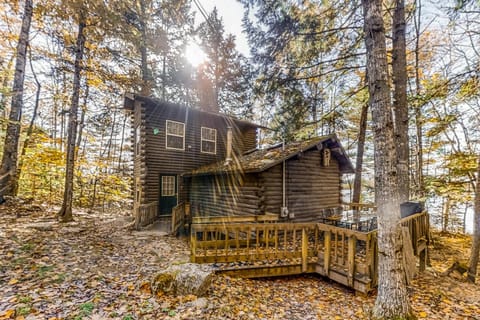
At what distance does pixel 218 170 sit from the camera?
9.12 metres

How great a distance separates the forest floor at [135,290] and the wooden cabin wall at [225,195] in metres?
2.85

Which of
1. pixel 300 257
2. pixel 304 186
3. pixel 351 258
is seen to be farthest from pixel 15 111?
pixel 351 258

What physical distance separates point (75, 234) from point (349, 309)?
8069 mm

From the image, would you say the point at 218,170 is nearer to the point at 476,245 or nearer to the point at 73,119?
the point at 73,119

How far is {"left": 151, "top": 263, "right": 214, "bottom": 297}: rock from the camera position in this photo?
151 inches

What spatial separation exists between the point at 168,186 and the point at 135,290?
26.3 feet

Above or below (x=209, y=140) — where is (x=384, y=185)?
below

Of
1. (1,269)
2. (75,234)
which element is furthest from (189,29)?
(1,269)

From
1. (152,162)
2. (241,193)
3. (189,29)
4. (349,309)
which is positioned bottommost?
(349,309)

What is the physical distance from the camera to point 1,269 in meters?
4.28

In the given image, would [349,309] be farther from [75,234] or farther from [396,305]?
[75,234]

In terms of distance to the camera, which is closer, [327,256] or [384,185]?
[384,185]

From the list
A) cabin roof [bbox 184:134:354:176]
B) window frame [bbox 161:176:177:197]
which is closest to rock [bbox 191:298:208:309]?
→ cabin roof [bbox 184:134:354:176]

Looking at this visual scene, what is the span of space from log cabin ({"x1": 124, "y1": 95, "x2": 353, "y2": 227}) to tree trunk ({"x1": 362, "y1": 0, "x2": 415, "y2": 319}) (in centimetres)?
418
